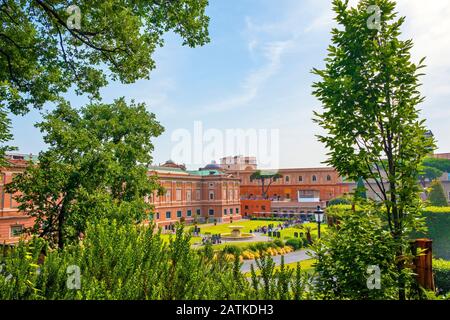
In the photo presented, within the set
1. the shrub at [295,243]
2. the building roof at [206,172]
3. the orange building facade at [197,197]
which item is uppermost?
the building roof at [206,172]

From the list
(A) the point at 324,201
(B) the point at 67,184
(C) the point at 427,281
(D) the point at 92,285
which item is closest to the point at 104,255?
(D) the point at 92,285

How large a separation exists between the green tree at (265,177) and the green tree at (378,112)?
243 feet

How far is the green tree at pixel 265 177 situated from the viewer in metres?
79.4

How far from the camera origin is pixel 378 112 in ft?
18.8

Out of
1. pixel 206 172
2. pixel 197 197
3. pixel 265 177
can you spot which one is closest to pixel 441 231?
pixel 197 197

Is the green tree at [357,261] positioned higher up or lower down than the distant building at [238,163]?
lower down

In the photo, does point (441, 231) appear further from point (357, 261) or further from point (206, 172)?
point (206, 172)

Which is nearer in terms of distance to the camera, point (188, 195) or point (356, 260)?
point (356, 260)

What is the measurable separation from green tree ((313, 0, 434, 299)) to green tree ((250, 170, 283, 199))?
7396 cm

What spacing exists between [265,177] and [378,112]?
75705 millimetres

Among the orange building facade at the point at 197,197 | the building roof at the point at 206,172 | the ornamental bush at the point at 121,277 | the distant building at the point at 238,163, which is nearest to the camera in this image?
the ornamental bush at the point at 121,277

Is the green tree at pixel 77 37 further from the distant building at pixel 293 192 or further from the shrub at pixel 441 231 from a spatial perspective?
the distant building at pixel 293 192

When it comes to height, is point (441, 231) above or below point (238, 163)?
below

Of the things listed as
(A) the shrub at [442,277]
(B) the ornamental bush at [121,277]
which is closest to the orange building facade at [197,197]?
(A) the shrub at [442,277]
